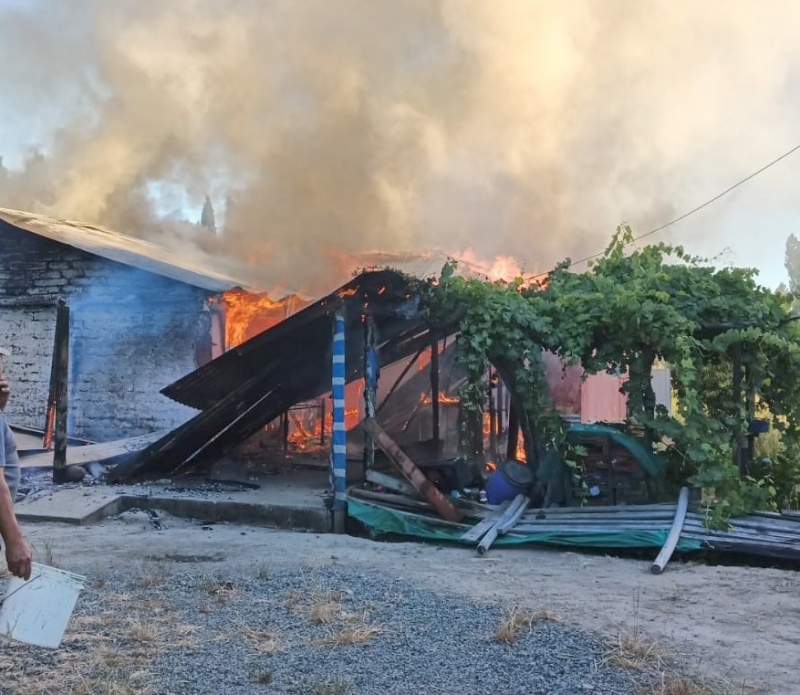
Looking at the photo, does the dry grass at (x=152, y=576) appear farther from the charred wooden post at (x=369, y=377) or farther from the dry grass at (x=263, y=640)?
the charred wooden post at (x=369, y=377)

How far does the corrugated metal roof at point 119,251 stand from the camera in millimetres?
14008

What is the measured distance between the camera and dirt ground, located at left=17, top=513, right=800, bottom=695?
169 inches

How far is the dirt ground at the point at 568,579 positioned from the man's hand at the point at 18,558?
9.48 feet

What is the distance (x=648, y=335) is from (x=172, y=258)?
13.2 meters

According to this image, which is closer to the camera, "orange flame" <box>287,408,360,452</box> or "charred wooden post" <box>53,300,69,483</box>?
"charred wooden post" <box>53,300,69,483</box>

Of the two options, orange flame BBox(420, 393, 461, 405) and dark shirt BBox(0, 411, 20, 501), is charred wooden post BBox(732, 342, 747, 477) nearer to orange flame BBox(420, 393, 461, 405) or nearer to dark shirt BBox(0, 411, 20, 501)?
orange flame BBox(420, 393, 461, 405)

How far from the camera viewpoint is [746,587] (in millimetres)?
5613

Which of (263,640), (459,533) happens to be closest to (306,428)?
(459,533)

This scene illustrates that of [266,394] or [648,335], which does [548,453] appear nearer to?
[648,335]

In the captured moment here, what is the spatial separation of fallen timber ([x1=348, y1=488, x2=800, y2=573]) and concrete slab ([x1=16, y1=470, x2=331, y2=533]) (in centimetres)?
70

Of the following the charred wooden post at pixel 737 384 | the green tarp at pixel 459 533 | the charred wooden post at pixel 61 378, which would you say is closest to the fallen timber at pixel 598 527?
the green tarp at pixel 459 533

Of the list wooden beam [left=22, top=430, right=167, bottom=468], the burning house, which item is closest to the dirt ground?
wooden beam [left=22, top=430, right=167, bottom=468]

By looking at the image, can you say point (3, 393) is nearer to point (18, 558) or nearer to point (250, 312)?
point (18, 558)

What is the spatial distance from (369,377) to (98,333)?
7.71m
